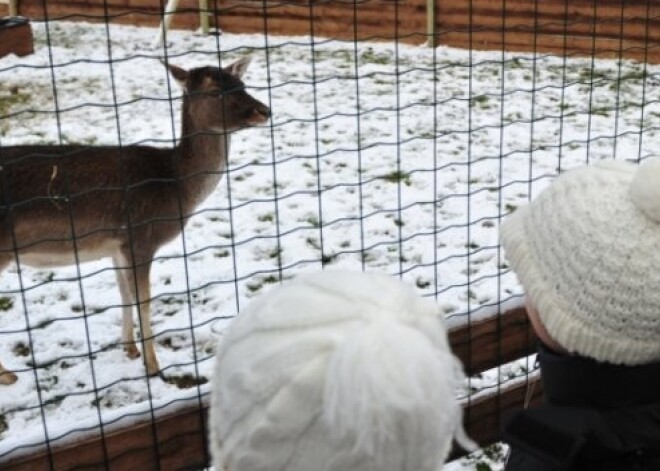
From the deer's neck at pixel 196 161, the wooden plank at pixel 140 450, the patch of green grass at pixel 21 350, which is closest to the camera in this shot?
the wooden plank at pixel 140 450

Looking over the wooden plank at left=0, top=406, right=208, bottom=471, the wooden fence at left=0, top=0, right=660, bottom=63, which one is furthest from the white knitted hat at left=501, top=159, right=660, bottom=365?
the wooden fence at left=0, top=0, right=660, bottom=63

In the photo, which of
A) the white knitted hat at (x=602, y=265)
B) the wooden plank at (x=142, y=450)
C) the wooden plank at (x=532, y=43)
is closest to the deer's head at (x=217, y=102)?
the wooden plank at (x=142, y=450)

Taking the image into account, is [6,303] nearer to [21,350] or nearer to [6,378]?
[21,350]

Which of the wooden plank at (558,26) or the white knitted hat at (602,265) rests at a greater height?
the white knitted hat at (602,265)

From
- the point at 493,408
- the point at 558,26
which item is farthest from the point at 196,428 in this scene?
the point at 558,26

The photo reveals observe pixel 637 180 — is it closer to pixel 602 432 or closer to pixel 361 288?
pixel 602 432

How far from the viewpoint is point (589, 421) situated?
1.76 metres

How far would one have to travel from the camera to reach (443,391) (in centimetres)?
121

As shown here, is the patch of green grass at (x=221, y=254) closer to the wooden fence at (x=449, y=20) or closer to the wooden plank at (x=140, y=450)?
the wooden plank at (x=140, y=450)

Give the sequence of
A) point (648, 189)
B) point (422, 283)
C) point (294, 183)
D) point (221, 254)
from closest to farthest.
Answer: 1. point (648, 189)
2. point (422, 283)
3. point (221, 254)
4. point (294, 183)

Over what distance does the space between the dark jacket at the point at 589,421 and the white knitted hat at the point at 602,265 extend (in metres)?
0.05

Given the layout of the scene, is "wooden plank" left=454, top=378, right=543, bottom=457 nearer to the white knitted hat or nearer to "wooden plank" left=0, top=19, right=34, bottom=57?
the white knitted hat

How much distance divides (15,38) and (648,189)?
8.21 m

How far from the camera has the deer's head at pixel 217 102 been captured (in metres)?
4.30
